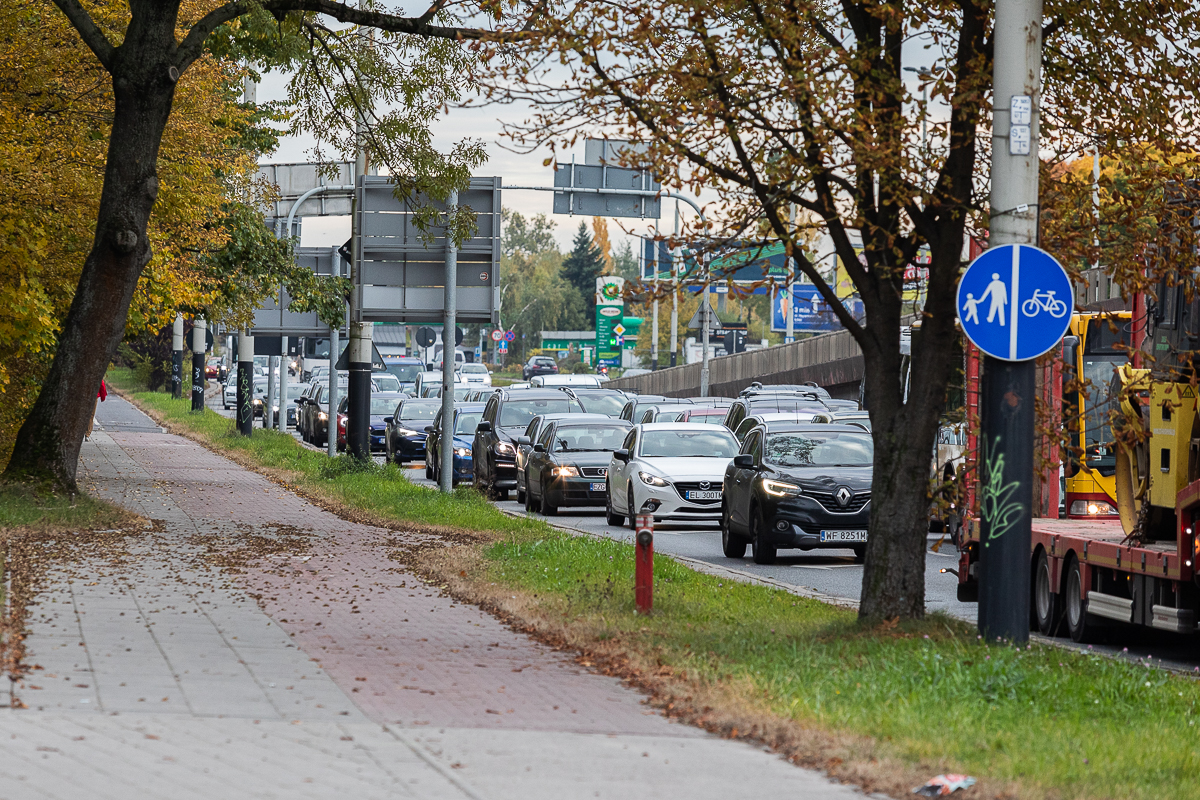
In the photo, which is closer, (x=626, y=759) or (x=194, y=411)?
(x=626, y=759)

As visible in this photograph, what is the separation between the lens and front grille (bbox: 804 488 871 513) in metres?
18.4

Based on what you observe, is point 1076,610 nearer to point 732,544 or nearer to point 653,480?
point 732,544

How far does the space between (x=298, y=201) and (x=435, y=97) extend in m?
15.7

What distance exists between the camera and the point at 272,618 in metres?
11.1

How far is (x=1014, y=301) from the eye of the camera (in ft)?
30.2

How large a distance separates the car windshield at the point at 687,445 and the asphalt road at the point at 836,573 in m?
1.07

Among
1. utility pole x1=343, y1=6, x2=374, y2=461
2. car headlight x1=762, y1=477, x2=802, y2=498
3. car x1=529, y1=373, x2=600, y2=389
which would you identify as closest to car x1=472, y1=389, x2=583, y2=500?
utility pole x1=343, y1=6, x2=374, y2=461

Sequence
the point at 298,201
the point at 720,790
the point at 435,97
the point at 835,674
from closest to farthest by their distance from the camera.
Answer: the point at 720,790 → the point at 835,674 → the point at 435,97 → the point at 298,201

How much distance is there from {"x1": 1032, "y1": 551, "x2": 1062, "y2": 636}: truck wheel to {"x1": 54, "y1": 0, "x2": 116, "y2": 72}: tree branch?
10746mm

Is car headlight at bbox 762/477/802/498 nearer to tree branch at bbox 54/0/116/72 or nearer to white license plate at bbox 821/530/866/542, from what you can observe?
white license plate at bbox 821/530/866/542

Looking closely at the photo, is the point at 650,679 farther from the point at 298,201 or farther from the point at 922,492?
the point at 298,201

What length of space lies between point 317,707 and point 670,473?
48.9 ft

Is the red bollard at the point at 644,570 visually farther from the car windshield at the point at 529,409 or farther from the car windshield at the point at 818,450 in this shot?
the car windshield at the point at 529,409

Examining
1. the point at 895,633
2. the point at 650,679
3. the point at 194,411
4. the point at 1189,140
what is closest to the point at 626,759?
the point at 650,679
